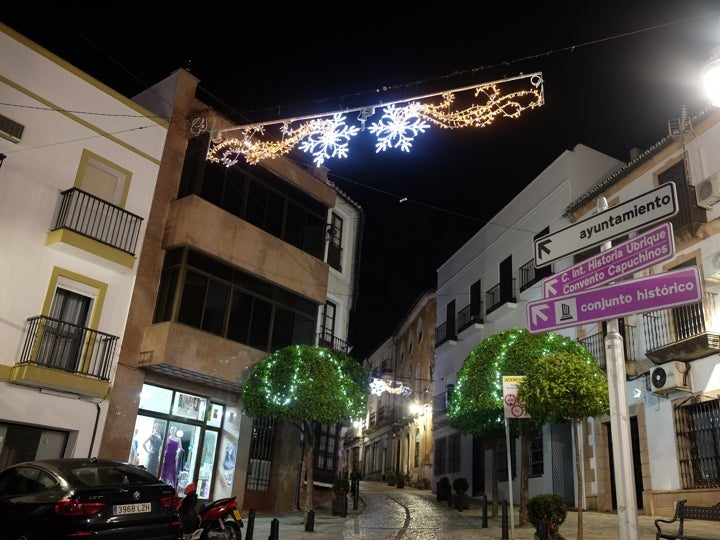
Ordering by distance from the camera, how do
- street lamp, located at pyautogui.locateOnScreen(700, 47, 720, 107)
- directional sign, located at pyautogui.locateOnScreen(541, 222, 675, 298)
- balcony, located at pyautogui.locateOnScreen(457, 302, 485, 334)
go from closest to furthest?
directional sign, located at pyautogui.locateOnScreen(541, 222, 675, 298), street lamp, located at pyautogui.locateOnScreen(700, 47, 720, 107), balcony, located at pyautogui.locateOnScreen(457, 302, 485, 334)

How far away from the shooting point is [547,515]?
1019 cm

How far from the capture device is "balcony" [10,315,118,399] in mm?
12734

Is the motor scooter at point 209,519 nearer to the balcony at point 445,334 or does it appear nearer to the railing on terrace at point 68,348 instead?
the railing on terrace at point 68,348

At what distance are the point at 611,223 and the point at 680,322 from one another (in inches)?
461

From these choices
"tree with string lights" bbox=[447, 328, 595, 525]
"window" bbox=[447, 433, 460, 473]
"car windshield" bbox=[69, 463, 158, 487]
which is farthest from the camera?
"window" bbox=[447, 433, 460, 473]

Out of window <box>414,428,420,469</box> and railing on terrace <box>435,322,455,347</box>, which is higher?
railing on terrace <box>435,322,455,347</box>

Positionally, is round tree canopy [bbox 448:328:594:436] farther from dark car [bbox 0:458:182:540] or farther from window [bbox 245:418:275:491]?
dark car [bbox 0:458:182:540]

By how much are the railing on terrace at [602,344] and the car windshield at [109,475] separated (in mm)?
12841

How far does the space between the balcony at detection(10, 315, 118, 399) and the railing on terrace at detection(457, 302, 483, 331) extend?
15534 mm

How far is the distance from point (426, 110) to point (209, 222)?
7.58 metres

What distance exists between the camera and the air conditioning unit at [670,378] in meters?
15.1

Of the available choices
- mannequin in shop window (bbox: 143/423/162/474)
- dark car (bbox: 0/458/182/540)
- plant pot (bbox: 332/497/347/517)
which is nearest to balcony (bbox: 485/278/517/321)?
plant pot (bbox: 332/497/347/517)

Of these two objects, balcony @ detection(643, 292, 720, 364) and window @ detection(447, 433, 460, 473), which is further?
window @ detection(447, 433, 460, 473)

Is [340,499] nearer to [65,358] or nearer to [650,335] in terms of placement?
[65,358]
